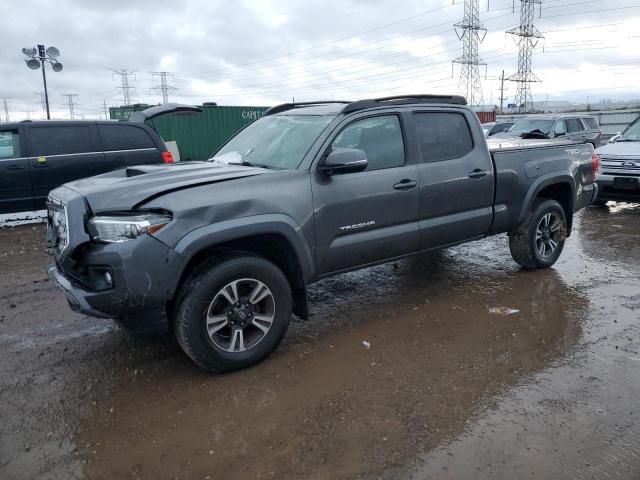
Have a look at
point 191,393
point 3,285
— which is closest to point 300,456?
point 191,393

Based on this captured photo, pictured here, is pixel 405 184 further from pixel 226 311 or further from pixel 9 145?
pixel 9 145

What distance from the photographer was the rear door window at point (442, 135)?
4.75m

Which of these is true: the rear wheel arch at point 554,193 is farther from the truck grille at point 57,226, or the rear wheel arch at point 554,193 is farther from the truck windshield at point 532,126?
the truck windshield at point 532,126

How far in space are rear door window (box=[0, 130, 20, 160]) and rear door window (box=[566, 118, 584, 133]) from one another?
1430cm

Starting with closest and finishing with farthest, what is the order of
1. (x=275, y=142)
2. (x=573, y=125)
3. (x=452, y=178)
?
1. (x=275, y=142)
2. (x=452, y=178)
3. (x=573, y=125)

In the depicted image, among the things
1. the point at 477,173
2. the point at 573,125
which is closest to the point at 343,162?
the point at 477,173

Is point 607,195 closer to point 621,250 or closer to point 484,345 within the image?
point 621,250

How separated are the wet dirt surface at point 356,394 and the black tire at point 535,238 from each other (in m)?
0.55

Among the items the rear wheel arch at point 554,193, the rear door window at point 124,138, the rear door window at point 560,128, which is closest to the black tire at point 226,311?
the rear wheel arch at point 554,193

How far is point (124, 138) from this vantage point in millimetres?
8781

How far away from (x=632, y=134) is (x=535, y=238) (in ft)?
20.9

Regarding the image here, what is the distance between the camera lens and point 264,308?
12.3ft

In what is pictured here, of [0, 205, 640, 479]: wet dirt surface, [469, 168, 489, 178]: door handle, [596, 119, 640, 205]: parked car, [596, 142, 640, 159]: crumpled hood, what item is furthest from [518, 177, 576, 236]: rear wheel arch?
[596, 142, 640, 159]: crumpled hood

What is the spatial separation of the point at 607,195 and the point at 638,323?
6042 millimetres
